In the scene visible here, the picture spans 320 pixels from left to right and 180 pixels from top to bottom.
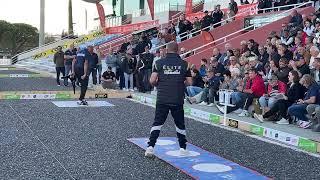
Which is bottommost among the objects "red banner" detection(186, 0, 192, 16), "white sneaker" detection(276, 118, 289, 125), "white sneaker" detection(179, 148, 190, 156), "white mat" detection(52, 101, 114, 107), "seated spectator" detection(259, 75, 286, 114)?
"white sneaker" detection(179, 148, 190, 156)

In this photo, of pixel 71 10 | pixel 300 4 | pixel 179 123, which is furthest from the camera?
pixel 71 10

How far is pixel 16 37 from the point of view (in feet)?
191

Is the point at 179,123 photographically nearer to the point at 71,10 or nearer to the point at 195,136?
the point at 195,136

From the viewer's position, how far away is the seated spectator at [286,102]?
10039 millimetres

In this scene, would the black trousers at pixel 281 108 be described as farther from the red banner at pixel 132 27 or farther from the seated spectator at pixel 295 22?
the red banner at pixel 132 27

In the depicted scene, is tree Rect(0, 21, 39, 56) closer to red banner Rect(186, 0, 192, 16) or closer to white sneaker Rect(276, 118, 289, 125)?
red banner Rect(186, 0, 192, 16)

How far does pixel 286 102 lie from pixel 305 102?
0.64 m

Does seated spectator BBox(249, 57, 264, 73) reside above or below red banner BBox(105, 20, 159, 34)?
below

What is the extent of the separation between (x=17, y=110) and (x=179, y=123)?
6436mm

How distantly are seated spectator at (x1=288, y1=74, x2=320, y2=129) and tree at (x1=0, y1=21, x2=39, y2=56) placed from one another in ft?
166

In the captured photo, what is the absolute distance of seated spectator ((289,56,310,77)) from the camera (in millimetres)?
10523

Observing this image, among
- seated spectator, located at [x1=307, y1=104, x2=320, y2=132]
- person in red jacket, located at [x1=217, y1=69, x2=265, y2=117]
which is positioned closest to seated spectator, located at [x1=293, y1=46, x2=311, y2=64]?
person in red jacket, located at [x1=217, y1=69, x2=265, y2=117]

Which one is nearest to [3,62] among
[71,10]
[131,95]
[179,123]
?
[71,10]

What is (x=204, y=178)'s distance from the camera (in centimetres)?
619
